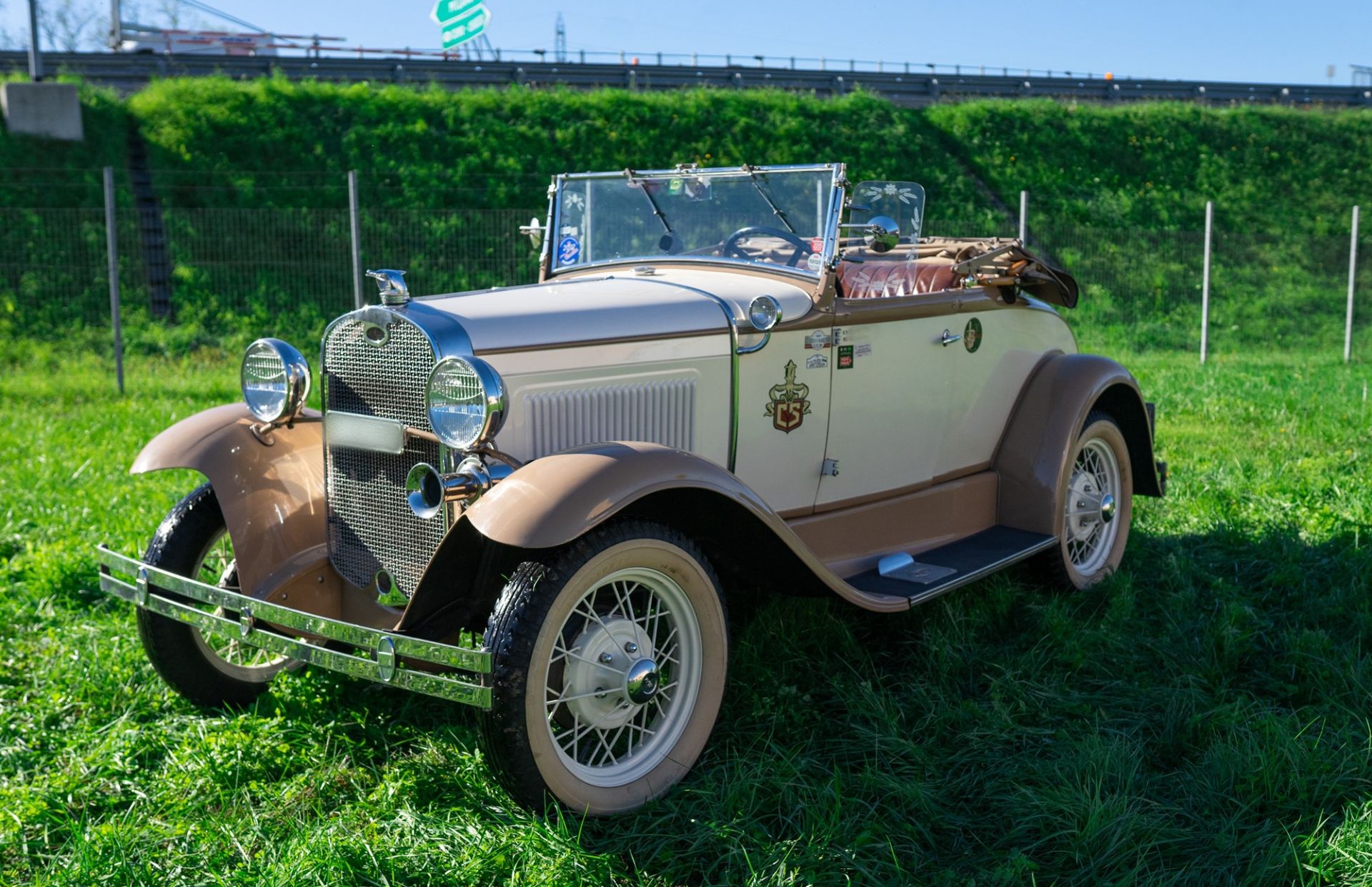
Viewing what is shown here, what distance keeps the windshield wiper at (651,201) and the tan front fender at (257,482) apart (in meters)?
1.55

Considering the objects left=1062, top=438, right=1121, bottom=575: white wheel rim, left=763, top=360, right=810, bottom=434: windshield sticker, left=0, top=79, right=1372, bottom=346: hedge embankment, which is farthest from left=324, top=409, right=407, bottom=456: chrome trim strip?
left=0, top=79, right=1372, bottom=346: hedge embankment

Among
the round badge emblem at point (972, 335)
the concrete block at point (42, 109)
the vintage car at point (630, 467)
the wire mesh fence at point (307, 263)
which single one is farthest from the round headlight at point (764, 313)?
the concrete block at point (42, 109)

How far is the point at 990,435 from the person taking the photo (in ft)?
15.5

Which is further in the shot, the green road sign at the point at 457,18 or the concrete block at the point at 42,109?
the concrete block at the point at 42,109

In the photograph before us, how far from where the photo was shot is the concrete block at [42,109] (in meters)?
14.5

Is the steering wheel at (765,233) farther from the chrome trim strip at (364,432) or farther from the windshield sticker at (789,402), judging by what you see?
the chrome trim strip at (364,432)

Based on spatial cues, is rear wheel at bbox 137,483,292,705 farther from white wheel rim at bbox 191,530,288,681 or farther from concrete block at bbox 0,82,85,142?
concrete block at bbox 0,82,85,142

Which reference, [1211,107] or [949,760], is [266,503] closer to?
[949,760]

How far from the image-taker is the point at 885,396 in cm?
417

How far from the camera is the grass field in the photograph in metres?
2.71

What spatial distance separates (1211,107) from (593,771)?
22.1 m

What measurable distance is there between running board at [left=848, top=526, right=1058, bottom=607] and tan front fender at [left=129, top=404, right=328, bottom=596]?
1878 millimetres

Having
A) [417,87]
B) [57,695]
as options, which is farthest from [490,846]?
[417,87]

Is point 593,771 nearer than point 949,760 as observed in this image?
Yes
